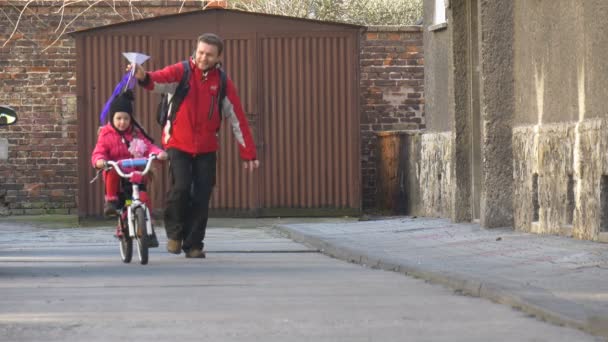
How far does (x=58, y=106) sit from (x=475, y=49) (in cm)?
832

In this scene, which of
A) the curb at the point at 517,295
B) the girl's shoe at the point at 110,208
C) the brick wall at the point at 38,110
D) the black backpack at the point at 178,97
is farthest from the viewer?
the brick wall at the point at 38,110

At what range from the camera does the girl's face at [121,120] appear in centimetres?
1221

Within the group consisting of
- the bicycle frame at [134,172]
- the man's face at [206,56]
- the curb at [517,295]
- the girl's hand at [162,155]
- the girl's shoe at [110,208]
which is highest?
the man's face at [206,56]

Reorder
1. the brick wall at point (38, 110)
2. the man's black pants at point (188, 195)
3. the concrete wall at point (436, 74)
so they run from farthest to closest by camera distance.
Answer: the brick wall at point (38, 110) < the concrete wall at point (436, 74) < the man's black pants at point (188, 195)

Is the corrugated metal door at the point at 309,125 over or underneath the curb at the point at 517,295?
over

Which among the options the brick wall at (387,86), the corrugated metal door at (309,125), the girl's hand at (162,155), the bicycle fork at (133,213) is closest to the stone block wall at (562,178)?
the girl's hand at (162,155)

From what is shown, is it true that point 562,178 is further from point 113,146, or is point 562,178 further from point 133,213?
point 113,146

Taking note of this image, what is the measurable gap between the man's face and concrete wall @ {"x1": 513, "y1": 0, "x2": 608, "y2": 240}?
9.52 ft

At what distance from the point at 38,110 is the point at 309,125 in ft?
15.0

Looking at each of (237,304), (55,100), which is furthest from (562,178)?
(55,100)

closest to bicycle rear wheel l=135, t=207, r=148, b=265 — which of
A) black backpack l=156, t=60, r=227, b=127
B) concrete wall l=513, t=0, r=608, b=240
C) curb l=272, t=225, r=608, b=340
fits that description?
black backpack l=156, t=60, r=227, b=127

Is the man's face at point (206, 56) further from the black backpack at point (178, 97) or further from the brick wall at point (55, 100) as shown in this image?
the brick wall at point (55, 100)

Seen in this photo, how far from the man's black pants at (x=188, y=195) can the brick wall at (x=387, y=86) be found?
384 inches

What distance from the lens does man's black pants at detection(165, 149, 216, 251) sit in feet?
40.5
